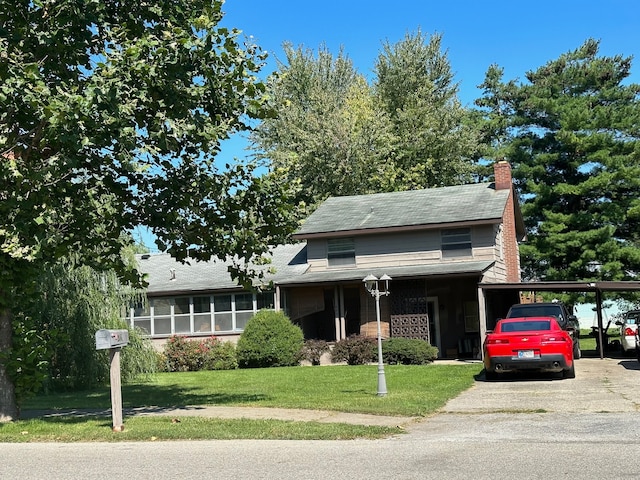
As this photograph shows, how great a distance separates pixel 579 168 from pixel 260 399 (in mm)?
32594

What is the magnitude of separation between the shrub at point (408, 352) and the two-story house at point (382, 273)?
5.72 ft

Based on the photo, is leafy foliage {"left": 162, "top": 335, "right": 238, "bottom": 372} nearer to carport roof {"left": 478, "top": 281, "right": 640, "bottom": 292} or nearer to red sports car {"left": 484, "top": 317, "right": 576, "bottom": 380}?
carport roof {"left": 478, "top": 281, "right": 640, "bottom": 292}

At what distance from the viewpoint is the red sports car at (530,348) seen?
18.7 metres

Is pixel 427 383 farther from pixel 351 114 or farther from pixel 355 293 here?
pixel 351 114

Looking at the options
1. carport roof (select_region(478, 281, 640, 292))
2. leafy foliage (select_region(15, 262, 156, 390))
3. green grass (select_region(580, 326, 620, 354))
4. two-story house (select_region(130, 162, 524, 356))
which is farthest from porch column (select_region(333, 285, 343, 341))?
green grass (select_region(580, 326, 620, 354))

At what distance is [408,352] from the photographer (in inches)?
1053

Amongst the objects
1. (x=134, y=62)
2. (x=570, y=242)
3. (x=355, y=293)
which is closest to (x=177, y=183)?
(x=134, y=62)

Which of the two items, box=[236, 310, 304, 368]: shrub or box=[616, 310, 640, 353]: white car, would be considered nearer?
box=[616, 310, 640, 353]: white car

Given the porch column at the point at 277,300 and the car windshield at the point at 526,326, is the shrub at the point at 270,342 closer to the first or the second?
the porch column at the point at 277,300

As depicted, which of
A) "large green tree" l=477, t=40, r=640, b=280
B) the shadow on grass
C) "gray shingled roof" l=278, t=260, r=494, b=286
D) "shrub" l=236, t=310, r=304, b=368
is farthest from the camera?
"large green tree" l=477, t=40, r=640, b=280

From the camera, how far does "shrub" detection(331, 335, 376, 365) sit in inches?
1105

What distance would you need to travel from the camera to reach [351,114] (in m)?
47.3

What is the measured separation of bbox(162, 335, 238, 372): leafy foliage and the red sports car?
43.0 feet

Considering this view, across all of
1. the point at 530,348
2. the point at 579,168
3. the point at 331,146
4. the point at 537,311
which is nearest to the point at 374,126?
the point at 331,146
